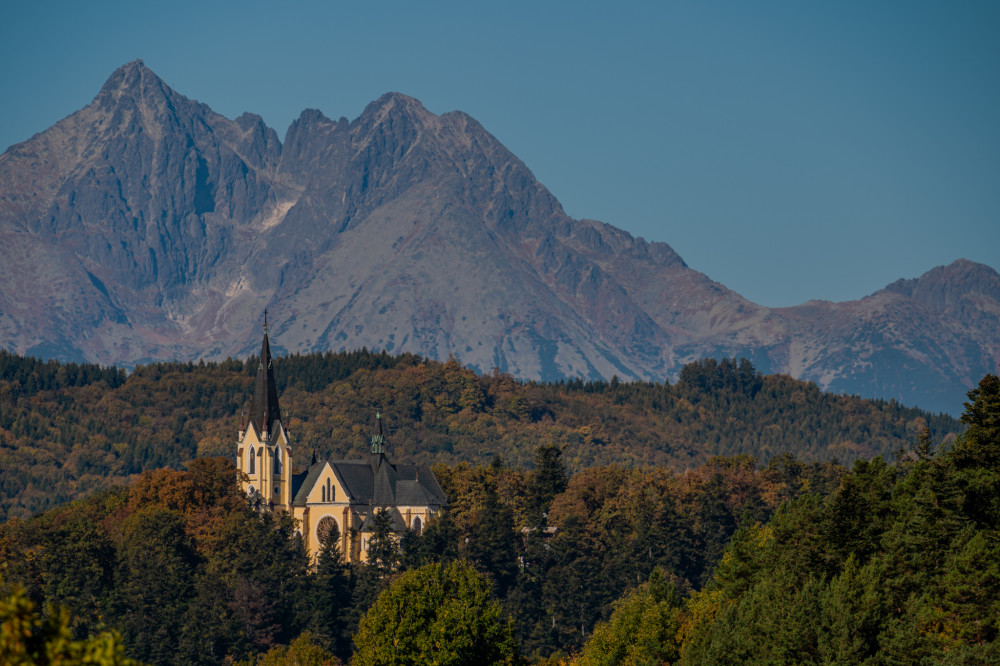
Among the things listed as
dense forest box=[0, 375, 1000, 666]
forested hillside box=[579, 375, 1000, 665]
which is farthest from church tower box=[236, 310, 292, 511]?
forested hillside box=[579, 375, 1000, 665]

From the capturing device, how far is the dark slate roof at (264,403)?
5374 inches

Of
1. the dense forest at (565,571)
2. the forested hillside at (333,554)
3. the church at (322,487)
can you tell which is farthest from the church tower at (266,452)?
the dense forest at (565,571)

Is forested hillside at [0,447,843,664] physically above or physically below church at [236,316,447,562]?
below

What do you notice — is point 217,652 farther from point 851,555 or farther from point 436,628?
point 851,555

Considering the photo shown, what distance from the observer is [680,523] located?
131m

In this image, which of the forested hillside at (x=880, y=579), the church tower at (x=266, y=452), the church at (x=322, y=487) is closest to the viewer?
the forested hillside at (x=880, y=579)

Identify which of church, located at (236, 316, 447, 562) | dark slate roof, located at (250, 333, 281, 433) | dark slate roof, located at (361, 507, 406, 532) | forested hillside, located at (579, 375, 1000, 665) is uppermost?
dark slate roof, located at (250, 333, 281, 433)

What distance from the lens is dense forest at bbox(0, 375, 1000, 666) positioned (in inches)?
2445

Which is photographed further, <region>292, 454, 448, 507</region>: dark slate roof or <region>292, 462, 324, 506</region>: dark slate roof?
<region>292, 462, 324, 506</region>: dark slate roof

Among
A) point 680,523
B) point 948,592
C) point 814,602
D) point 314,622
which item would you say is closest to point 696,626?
point 814,602

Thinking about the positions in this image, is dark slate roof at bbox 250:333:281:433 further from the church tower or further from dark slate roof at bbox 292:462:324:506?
dark slate roof at bbox 292:462:324:506

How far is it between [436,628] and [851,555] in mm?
19941

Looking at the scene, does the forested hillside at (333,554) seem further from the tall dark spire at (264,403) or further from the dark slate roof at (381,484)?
the tall dark spire at (264,403)

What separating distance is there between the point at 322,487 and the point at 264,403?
8.93 meters
